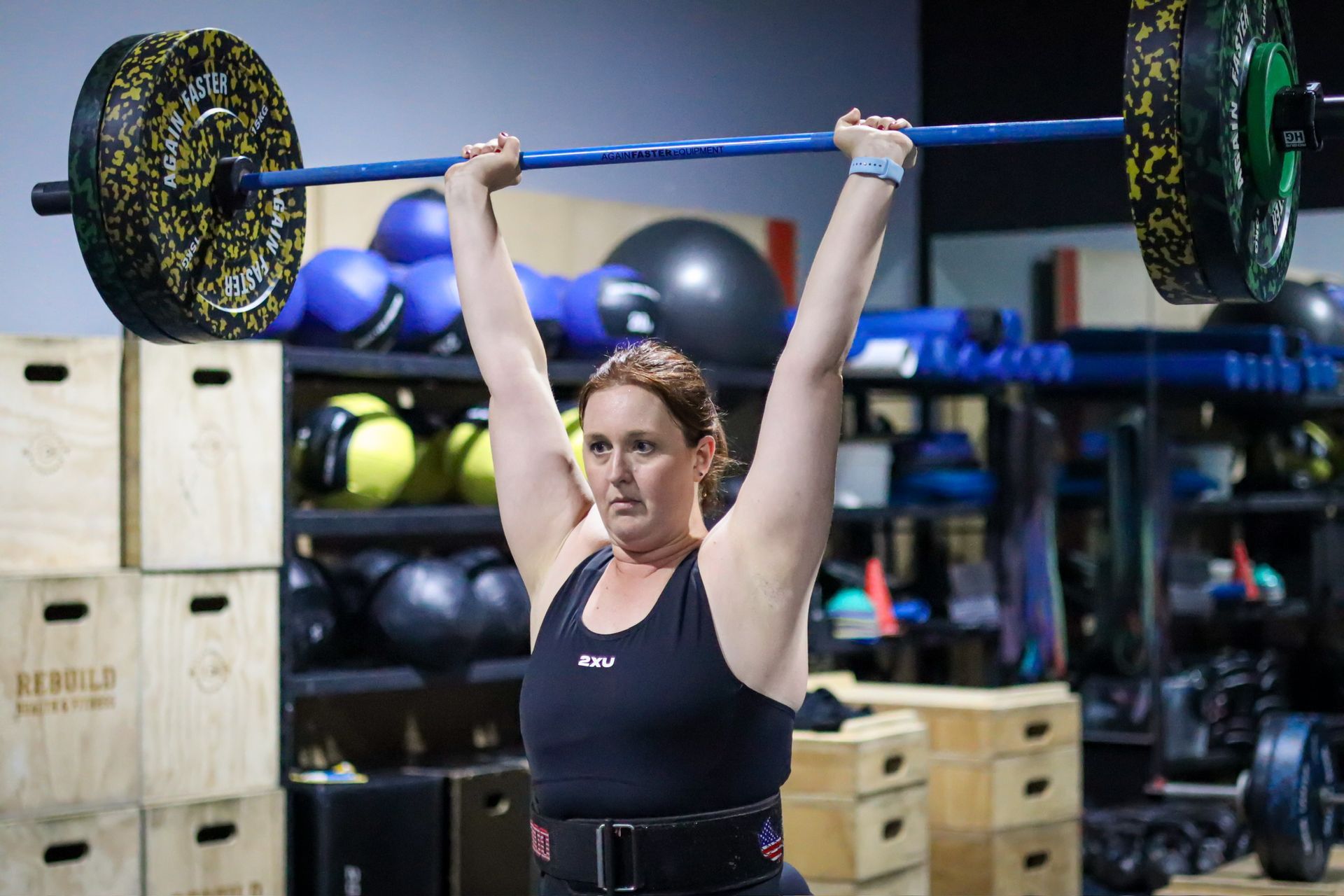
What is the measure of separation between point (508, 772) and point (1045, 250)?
11.4ft

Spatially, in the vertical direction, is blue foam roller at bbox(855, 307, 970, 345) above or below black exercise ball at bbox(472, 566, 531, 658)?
above

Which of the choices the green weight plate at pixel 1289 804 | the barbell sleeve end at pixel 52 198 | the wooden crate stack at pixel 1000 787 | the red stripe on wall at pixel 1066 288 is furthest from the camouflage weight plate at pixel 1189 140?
the red stripe on wall at pixel 1066 288

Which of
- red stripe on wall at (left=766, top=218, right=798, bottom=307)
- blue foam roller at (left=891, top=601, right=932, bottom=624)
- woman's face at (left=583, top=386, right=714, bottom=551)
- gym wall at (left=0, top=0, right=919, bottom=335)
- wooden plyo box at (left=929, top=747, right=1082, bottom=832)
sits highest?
gym wall at (left=0, top=0, right=919, bottom=335)

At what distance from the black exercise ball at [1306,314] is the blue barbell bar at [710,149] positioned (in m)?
4.39

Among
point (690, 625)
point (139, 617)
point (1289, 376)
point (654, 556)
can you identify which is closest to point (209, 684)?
point (139, 617)

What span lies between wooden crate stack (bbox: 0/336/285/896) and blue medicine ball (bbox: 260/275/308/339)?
0.10 meters

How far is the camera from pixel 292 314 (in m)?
4.50

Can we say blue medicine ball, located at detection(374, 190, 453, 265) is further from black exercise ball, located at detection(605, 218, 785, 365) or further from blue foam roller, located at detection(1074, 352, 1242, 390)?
blue foam roller, located at detection(1074, 352, 1242, 390)

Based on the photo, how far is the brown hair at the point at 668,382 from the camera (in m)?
2.34

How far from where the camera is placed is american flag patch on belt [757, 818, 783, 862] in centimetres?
229

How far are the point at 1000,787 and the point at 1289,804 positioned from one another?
1021 millimetres

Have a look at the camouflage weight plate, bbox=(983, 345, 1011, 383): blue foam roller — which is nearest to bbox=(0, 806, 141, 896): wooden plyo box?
the camouflage weight plate

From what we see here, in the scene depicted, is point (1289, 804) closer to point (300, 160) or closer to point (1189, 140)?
point (1189, 140)

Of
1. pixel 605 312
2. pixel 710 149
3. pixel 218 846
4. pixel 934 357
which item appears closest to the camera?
pixel 710 149
